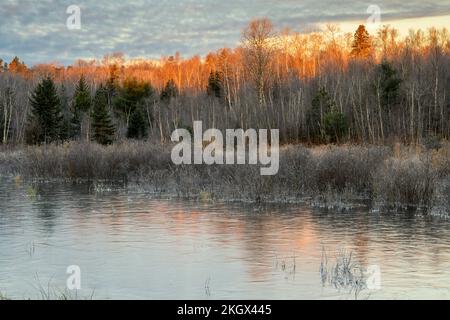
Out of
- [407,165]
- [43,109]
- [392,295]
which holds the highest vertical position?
[43,109]

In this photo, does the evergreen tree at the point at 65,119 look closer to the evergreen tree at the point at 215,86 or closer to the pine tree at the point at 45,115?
the pine tree at the point at 45,115

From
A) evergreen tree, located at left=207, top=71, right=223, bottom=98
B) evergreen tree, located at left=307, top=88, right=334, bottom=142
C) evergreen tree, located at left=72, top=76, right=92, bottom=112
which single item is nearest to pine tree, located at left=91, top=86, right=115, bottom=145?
evergreen tree, located at left=72, top=76, right=92, bottom=112

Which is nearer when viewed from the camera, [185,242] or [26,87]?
[185,242]

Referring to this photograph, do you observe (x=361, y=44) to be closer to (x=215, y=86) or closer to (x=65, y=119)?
(x=215, y=86)

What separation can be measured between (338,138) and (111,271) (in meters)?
32.3

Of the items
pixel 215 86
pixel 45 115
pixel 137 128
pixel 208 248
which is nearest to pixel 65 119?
pixel 45 115

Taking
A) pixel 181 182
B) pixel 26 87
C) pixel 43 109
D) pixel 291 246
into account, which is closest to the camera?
pixel 291 246

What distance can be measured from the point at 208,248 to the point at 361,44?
58.3m

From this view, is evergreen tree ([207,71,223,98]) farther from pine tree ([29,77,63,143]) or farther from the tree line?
pine tree ([29,77,63,143])

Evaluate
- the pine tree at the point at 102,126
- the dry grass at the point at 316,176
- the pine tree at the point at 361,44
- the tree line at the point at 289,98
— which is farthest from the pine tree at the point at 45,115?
the pine tree at the point at 361,44
